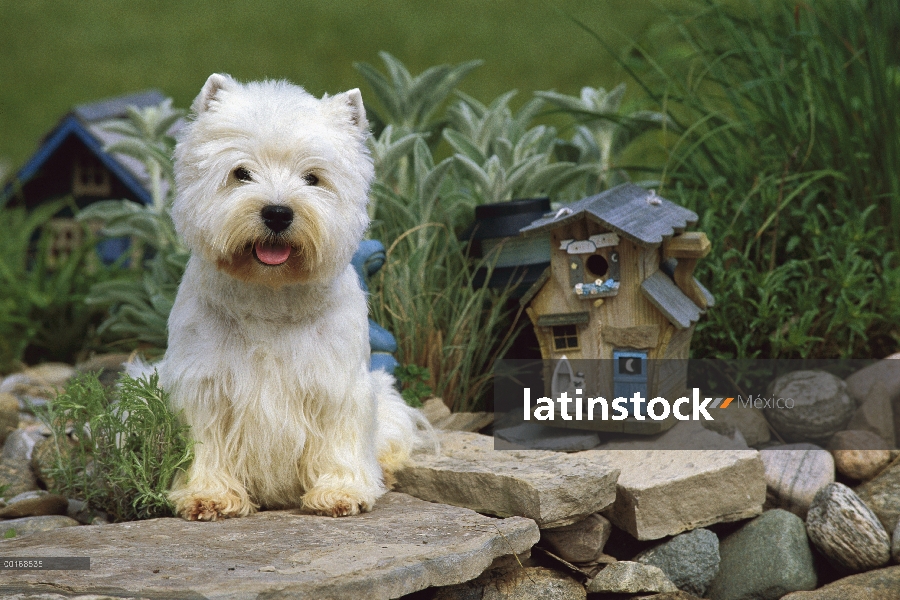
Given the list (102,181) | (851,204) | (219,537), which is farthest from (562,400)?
(102,181)

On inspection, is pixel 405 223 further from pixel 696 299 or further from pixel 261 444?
pixel 261 444

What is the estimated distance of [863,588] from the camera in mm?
3592

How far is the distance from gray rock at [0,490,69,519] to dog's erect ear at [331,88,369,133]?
188cm

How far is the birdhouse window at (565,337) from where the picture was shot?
416cm

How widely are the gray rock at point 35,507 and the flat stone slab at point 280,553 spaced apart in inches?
20.4

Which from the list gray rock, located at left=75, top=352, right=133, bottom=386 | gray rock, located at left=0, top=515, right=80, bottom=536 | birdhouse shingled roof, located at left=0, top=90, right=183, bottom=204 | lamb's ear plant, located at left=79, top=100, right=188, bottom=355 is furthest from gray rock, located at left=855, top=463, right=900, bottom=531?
birdhouse shingled roof, located at left=0, top=90, right=183, bottom=204

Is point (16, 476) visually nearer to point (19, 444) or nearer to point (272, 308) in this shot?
point (19, 444)

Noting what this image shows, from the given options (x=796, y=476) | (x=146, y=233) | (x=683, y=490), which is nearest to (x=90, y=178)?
(x=146, y=233)

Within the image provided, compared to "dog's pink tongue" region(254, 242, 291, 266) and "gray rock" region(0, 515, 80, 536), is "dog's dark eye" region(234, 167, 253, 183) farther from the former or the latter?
"gray rock" region(0, 515, 80, 536)

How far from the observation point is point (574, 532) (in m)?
3.70

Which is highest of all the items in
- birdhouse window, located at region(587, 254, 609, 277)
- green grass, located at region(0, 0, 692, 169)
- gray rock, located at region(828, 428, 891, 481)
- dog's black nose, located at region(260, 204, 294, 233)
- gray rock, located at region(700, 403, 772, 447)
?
green grass, located at region(0, 0, 692, 169)

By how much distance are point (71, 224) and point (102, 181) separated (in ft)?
1.50

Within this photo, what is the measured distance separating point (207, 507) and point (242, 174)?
3.77 feet

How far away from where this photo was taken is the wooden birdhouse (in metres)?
3.97
